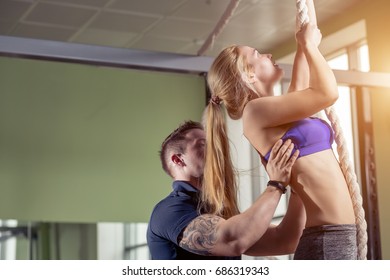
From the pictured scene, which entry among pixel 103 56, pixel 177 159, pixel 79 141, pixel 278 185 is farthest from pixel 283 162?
pixel 79 141

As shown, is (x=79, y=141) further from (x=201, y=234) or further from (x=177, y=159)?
(x=201, y=234)

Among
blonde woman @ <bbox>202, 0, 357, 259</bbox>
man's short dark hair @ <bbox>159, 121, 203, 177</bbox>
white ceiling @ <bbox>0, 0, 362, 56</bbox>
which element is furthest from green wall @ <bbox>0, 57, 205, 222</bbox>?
blonde woman @ <bbox>202, 0, 357, 259</bbox>

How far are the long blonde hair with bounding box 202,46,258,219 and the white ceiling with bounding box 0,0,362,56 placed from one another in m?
1.24

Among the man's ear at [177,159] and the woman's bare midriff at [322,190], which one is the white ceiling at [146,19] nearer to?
the man's ear at [177,159]

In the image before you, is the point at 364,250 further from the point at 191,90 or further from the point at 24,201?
the point at 24,201

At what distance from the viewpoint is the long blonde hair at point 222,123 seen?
4.96 feet

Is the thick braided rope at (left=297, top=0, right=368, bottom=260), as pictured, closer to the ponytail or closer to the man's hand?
the man's hand

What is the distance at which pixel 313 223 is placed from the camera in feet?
4.75

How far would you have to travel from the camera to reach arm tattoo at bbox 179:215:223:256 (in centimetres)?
150

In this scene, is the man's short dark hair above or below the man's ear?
above

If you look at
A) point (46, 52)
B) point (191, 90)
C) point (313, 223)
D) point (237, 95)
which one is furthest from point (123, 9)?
point (313, 223)

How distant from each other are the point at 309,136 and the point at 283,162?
0.24 ft
